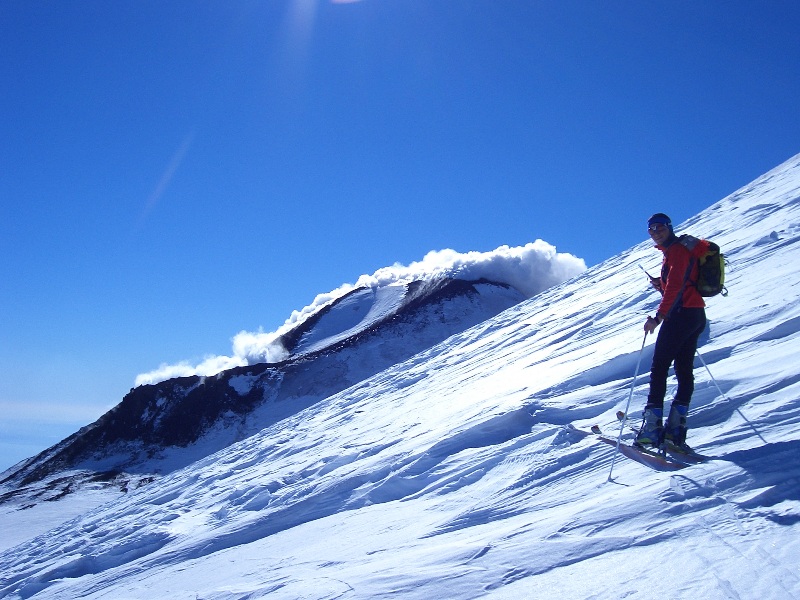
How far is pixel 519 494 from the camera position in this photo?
5555 millimetres

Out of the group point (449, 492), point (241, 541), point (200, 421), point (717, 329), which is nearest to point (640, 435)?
point (449, 492)

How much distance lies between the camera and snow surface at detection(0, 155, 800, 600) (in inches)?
144

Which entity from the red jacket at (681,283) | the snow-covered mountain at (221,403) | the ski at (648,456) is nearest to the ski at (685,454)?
the ski at (648,456)

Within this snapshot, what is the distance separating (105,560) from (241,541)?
2909 millimetres

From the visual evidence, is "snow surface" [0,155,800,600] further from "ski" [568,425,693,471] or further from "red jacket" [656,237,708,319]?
"red jacket" [656,237,708,319]

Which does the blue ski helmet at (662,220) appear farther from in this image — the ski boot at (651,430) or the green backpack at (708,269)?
the ski boot at (651,430)

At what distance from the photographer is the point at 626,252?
64.0 feet

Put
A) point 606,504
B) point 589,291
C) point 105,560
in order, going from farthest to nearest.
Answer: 1. point 589,291
2. point 105,560
3. point 606,504

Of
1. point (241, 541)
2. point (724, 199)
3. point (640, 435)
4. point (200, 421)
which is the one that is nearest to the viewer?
point (640, 435)

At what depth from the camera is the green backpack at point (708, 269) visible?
5266mm

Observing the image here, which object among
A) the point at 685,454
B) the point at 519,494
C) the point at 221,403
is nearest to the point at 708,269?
the point at 685,454

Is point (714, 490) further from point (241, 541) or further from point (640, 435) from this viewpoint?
point (241, 541)

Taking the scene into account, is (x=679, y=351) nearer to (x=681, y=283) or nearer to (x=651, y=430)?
(x=681, y=283)

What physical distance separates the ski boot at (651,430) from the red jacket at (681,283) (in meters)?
0.81
